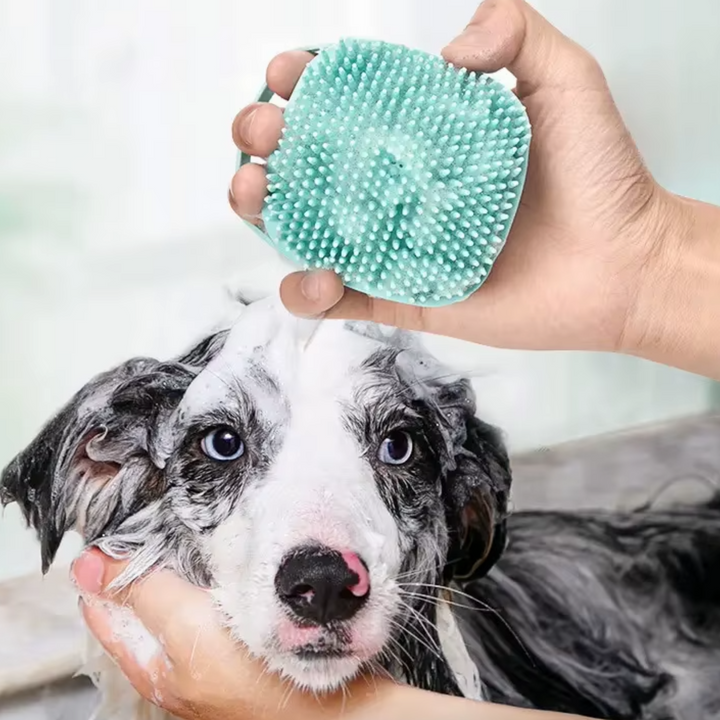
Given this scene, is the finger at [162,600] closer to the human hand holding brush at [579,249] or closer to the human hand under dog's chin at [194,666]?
the human hand under dog's chin at [194,666]

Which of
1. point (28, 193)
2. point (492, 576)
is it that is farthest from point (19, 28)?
point (492, 576)

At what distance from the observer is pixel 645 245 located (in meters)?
0.59

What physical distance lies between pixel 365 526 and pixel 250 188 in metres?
0.22

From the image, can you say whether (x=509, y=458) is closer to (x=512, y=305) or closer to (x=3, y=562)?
(x=512, y=305)

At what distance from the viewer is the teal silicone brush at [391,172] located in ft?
1.48

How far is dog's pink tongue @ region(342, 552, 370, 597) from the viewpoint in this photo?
21.4 inches

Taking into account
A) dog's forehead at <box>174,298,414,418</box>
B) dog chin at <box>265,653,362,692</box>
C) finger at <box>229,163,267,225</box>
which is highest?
finger at <box>229,163,267,225</box>

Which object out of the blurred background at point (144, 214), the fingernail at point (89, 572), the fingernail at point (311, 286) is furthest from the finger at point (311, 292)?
the fingernail at point (89, 572)

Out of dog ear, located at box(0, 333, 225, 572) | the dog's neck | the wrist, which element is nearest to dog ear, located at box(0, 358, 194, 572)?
dog ear, located at box(0, 333, 225, 572)

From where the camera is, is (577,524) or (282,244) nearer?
(282,244)

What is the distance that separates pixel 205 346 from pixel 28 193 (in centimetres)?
17

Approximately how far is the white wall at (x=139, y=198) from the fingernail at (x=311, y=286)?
0.13 m

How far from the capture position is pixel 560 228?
585 mm

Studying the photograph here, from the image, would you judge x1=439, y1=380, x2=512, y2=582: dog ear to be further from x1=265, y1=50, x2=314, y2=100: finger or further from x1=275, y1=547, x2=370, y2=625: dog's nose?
x1=265, y1=50, x2=314, y2=100: finger
